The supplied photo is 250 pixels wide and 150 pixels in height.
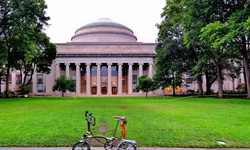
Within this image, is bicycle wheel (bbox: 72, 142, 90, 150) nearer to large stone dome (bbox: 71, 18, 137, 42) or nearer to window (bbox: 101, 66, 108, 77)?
window (bbox: 101, 66, 108, 77)

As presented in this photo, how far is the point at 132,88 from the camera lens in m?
72.9

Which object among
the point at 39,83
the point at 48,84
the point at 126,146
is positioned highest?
the point at 39,83

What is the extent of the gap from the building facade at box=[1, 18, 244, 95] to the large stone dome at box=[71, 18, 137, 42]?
21.0ft

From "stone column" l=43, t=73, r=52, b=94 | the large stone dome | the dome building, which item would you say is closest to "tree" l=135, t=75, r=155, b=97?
the dome building

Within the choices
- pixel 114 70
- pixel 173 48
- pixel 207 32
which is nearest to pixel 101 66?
pixel 114 70

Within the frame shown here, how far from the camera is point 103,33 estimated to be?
264 feet

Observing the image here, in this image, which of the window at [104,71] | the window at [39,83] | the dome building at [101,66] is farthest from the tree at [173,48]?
the window at [39,83]

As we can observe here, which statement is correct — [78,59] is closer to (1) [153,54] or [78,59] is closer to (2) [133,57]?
(2) [133,57]

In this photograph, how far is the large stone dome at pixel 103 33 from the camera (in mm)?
79863

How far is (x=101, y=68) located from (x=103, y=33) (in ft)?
44.2

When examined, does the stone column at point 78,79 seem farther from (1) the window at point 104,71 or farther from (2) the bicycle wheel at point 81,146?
(2) the bicycle wheel at point 81,146

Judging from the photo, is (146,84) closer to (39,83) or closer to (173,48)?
(173,48)

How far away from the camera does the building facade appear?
71.1m

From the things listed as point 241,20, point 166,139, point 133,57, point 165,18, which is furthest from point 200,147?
point 133,57
